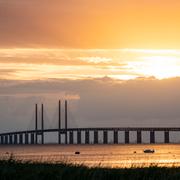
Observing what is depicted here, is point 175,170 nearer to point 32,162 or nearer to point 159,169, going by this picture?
point 159,169

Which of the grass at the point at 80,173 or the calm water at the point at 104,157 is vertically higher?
the grass at the point at 80,173

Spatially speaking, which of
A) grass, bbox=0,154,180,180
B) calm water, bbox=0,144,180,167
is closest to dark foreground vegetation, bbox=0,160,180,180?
grass, bbox=0,154,180,180

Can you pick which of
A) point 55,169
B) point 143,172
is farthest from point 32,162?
point 143,172

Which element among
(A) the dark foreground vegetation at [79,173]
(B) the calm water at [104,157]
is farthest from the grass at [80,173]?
(B) the calm water at [104,157]

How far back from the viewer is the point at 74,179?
23.9m

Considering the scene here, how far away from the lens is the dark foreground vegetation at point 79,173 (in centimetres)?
2403

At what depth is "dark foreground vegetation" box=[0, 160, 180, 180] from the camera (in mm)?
24031

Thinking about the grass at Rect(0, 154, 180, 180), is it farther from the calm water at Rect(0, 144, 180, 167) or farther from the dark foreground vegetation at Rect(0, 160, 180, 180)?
the calm water at Rect(0, 144, 180, 167)

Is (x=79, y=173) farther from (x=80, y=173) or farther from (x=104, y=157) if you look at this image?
(x=104, y=157)

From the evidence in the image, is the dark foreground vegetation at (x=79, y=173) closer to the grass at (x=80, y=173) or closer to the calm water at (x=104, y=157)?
the grass at (x=80, y=173)

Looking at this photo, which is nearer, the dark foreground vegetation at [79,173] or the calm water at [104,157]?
the dark foreground vegetation at [79,173]

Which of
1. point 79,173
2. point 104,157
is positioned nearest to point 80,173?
point 79,173

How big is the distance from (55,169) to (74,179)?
4.22ft

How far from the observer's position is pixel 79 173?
2420 cm
